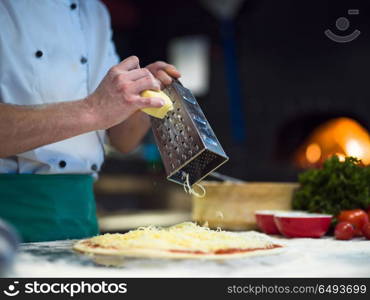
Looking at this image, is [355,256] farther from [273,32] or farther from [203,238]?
[273,32]

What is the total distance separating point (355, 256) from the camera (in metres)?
1.56

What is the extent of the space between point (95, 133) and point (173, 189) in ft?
11.0

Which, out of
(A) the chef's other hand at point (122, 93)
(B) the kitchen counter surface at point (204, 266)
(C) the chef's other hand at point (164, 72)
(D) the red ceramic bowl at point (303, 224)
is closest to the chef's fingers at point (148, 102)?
(A) the chef's other hand at point (122, 93)

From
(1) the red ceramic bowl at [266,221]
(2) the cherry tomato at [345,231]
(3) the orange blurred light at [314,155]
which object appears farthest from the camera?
(3) the orange blurred light at [314,155]

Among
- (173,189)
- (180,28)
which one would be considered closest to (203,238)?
(173,189)

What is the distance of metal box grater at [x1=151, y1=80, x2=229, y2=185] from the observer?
64.6 inches

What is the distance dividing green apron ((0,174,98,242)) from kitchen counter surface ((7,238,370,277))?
26 centimetres

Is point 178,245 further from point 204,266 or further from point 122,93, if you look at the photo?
point 122,93

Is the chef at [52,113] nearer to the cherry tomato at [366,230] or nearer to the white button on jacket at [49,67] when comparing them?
the white button on jacket at [49,67]

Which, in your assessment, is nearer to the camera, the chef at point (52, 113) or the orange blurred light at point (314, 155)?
the chef at point (52, 113)

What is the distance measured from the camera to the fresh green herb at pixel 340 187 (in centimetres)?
215

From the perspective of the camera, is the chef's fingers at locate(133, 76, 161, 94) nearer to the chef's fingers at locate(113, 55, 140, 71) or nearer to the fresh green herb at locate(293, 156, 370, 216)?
the chef's fingers at locate(113, 55, 140, 71)

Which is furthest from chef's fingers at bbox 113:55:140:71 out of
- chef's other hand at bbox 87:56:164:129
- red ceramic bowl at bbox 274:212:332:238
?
red ceramic bowl at bbox 274:212:332:238

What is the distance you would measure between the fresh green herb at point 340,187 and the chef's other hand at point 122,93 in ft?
2.85
